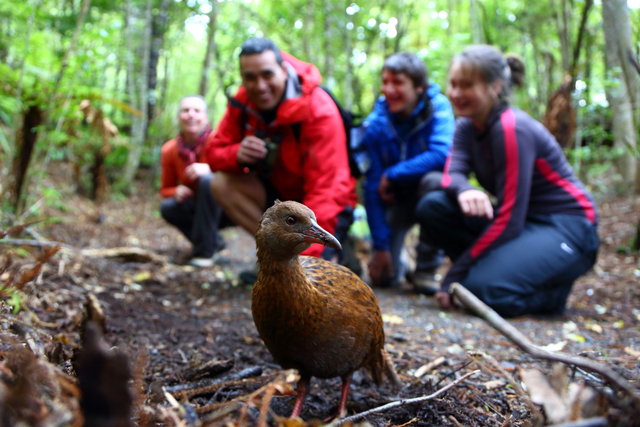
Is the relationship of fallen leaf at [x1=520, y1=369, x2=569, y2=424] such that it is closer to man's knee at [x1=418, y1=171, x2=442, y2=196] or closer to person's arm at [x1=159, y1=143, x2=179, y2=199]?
man's knee at [x1=418, y1=171, x2=442, y2=196]

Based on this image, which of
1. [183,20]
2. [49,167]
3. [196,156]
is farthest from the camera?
[183,20]

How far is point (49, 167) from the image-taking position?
11195 millimetres

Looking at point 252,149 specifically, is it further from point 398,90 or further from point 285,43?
point 285,43

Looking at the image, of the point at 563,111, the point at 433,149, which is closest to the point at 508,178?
the point at 433,149

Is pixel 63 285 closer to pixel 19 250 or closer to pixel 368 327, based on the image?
pixel 19 250

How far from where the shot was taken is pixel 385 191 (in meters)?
5.64

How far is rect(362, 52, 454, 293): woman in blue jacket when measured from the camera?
5.39 metres

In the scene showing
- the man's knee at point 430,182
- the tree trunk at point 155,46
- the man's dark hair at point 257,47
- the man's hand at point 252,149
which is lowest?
the man's knee at point 430,182

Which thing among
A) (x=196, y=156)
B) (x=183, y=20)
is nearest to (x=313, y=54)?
(x=183, y=20)

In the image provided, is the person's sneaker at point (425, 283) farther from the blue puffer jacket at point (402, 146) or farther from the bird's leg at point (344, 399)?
the bird's leg at point (344, 399)

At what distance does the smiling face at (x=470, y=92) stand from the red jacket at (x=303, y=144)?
106cm

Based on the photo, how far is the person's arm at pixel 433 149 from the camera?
5406 mm

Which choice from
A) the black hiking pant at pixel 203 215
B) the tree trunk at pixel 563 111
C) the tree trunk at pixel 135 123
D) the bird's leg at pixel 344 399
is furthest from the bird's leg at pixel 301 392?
the tree trunk at pixel 135 123

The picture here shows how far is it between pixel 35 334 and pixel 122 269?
3.00 meters
